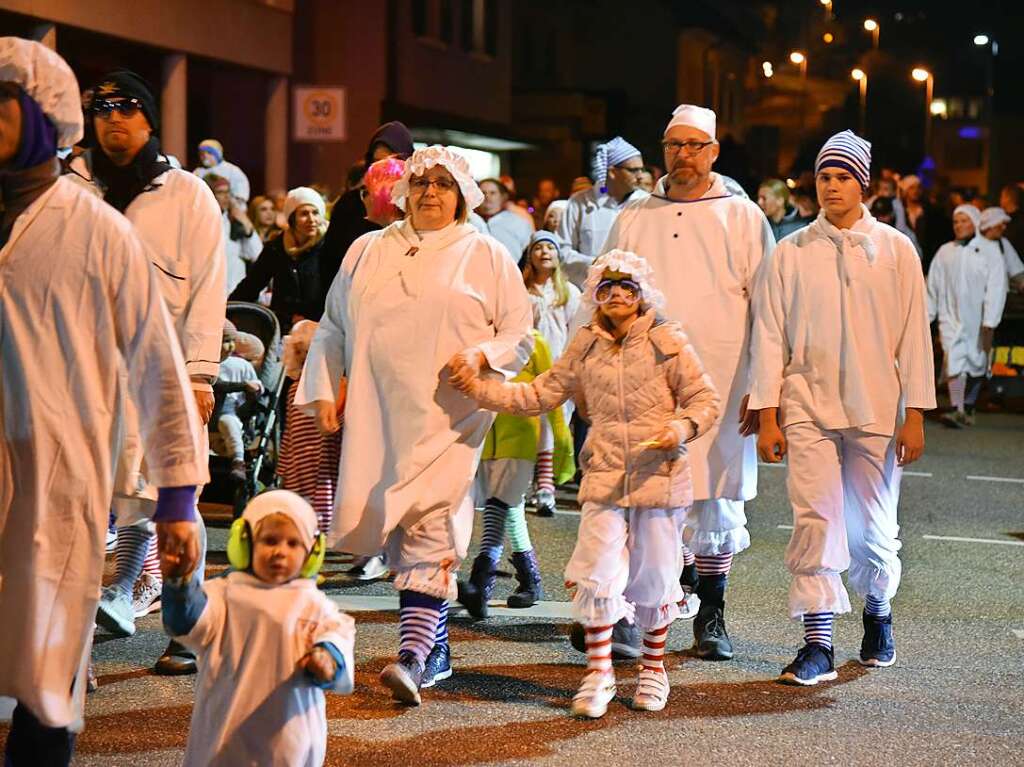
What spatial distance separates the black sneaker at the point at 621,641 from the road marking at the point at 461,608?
34.4 inches

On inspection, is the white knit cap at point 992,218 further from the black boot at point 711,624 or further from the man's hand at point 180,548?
the man's hand at point 180,548

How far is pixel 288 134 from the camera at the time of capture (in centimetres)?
3334

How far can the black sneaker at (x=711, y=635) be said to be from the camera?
809 cm

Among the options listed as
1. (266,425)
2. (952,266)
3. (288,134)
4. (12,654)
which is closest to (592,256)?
(266,425)

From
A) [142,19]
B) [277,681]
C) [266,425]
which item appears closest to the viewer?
[277,681]

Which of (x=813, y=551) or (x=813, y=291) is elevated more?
(x=813, y=291)

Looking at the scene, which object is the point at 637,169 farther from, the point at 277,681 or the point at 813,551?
the point at 277,681

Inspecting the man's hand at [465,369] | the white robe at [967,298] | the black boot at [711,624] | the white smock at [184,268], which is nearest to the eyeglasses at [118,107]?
the white smock at [184,268]

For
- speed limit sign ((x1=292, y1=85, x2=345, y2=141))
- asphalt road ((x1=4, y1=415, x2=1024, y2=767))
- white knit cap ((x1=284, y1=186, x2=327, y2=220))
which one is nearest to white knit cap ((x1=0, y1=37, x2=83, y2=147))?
asphalt road ((x1=4, y1=415, x2=1024, y2=767))

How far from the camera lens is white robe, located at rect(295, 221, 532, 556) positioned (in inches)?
287

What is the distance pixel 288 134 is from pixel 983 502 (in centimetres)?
2184

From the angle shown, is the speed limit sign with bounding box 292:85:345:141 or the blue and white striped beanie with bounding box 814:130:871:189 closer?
the blue and white striped beanie with bounding box 814:130:871:189

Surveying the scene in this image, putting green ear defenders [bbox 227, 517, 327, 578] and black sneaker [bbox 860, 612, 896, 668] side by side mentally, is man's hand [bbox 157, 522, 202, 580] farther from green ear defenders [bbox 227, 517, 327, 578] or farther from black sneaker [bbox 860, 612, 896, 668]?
black sneaker [bbox 860, 612, 896, 668]

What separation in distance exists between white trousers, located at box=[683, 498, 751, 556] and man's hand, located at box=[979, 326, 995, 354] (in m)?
12.3
